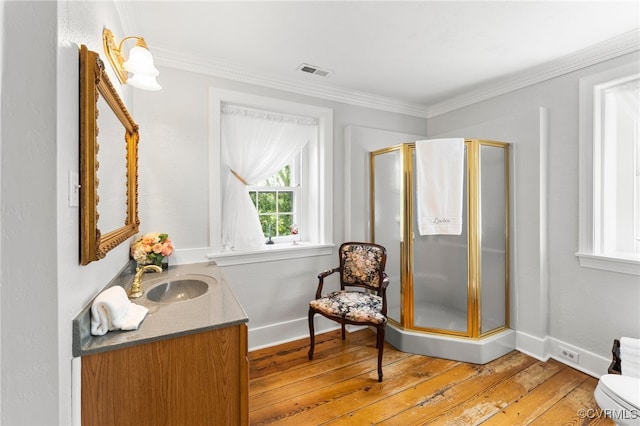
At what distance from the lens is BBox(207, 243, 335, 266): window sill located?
2.31 meters

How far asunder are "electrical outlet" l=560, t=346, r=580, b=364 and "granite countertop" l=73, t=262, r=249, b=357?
2560mm

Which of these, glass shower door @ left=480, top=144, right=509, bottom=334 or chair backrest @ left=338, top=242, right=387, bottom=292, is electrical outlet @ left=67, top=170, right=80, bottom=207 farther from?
glass shower door @ left=480, top=144, right=509, bottom=334

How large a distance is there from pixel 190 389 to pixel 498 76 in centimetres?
313

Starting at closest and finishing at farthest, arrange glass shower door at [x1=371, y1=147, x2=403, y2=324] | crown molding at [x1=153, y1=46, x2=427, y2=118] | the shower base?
1. crown molding at [x1=153, y1=46, x2=427, y2=118]
2. the shower base
3. glass shower door at [x1=371, y1=147, x2=403, y2=324]

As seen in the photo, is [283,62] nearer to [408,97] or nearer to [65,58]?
[408,97]

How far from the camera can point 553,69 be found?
2.24 metres

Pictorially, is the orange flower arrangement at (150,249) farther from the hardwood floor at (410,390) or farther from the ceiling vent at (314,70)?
the ceiling vent at (314,70)

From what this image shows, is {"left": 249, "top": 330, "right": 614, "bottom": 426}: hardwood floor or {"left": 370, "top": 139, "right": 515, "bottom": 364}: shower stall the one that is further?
{"left": 370, "top": 139, "right": 515, "bottom": 364}: shower stall

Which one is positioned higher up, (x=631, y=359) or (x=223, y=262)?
(x=223, y=262)

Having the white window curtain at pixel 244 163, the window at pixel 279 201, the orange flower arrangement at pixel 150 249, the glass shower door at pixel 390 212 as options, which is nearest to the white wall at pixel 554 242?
the glass shower door at pixel 390 212

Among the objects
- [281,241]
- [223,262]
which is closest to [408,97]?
[281,241]

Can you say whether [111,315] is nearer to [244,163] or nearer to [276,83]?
[244,163]

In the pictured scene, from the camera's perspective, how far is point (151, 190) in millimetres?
2064

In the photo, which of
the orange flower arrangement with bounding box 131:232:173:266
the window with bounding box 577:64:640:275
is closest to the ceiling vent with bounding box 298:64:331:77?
the orange flower arrangement with bounding box 131:232:173:266
